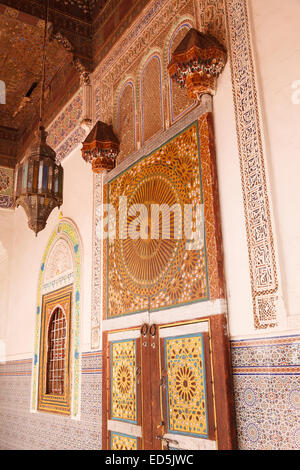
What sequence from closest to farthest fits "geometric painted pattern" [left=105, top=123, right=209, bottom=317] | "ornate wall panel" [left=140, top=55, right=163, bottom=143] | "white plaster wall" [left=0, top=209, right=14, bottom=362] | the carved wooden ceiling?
"geometric painted pattern" [left=105, top=123, right=209, bottom=317]
"ornate wall panel" [left=140, top=55, right=163, bottom=143]
the carved wooden ceiling
"white plaster wall" [left=0, top=209, right=14, bottom=362]

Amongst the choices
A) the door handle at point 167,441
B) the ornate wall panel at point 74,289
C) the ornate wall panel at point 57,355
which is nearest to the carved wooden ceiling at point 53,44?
the ornate wall panel at point 74,289

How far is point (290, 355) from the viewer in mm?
1835

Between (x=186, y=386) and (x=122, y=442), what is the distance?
30.5 inches

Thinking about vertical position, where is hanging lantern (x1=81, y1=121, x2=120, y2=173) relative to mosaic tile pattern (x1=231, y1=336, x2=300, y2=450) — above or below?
above

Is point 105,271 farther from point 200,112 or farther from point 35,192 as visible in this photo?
point 200,112

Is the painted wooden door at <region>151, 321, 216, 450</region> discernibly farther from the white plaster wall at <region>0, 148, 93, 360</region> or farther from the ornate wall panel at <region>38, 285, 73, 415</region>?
the ornate wall panel at <region>38, 285, 73, 415</region>

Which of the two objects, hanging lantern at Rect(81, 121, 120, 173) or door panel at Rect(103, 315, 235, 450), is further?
hanging lantern at Rect(81, 121, 120, 173)

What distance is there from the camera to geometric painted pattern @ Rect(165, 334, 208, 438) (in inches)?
88.0

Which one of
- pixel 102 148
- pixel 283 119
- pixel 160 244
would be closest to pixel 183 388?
pixel 160 244

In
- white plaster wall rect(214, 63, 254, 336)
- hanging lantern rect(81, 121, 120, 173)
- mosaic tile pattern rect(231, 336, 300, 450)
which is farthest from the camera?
hanging lantern rect(81, 121, 120, 173)

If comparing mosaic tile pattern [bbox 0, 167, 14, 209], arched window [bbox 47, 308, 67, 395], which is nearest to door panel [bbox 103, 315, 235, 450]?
arched window [bbox 47, 308, 67, 395]

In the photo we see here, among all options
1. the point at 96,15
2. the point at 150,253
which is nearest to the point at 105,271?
the point at 150,253

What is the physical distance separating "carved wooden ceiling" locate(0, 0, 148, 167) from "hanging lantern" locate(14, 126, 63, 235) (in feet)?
4.88

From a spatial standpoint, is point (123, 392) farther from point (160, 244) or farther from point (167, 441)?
point (160, 244)
